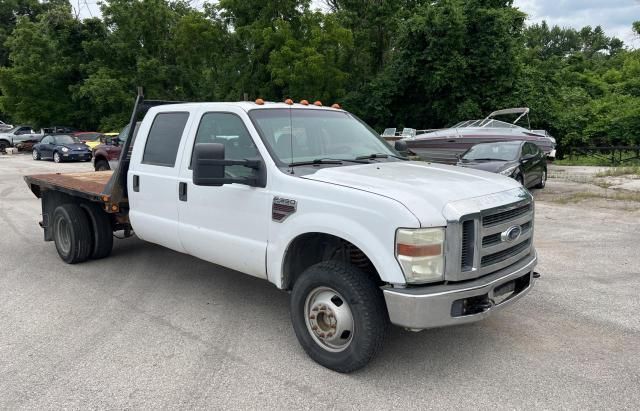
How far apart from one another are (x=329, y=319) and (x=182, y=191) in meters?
2.03

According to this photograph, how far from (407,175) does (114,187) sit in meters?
3.49

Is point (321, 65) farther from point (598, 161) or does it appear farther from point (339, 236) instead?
point (339, 236)

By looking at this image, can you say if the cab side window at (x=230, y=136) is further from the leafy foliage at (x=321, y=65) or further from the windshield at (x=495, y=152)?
the leafy foliage at (x=321, y=65)

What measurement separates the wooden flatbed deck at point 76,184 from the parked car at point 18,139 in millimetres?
30832

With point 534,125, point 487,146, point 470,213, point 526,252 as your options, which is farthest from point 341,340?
point 534,125

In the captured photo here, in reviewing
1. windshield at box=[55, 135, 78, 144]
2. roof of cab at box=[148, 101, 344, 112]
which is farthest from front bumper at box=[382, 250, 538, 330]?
windshield at box=[55, 135, 78, 144]

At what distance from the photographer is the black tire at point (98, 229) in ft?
21.4

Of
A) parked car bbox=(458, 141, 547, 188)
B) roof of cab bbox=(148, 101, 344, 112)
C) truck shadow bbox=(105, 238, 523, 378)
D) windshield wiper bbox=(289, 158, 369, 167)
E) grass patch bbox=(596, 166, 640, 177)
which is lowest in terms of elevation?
truck shadow bbox=(105, 238, 523, 378)

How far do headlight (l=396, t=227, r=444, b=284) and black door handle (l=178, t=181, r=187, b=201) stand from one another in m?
2.39

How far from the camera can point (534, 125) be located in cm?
2567

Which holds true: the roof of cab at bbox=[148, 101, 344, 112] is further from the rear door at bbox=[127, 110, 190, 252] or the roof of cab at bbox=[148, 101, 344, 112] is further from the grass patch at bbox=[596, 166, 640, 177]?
the grass patch at bbox=[596, 166, 640, 177]

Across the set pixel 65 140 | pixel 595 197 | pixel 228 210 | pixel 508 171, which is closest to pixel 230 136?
pixel 228 210

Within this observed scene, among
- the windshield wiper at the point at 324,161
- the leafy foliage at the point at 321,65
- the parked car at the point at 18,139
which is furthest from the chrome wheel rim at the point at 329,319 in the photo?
the parked car at the point at 18,139

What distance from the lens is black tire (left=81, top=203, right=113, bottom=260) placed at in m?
6.51
